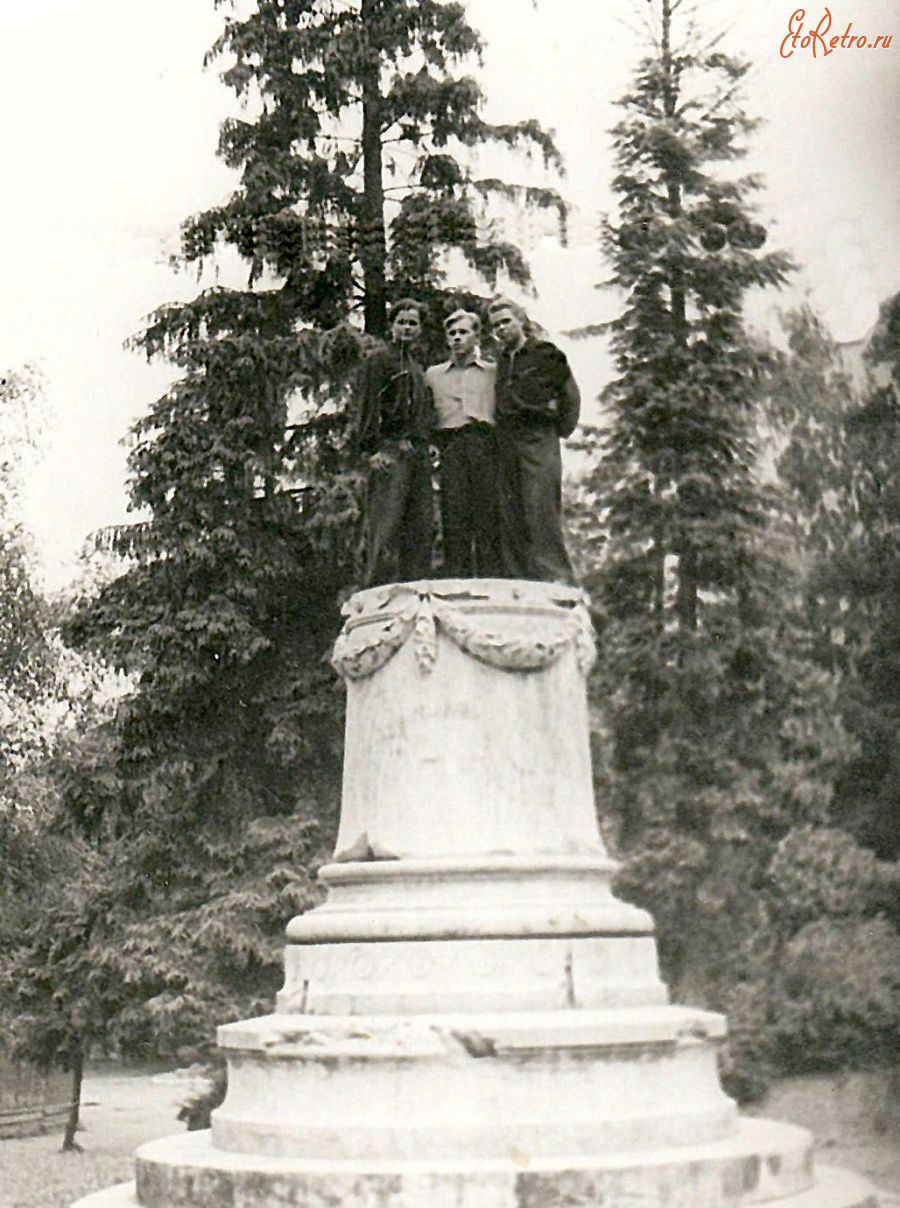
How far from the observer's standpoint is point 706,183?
472 inches

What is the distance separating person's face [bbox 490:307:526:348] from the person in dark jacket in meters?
0.35

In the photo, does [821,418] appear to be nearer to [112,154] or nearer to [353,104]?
[353,104]

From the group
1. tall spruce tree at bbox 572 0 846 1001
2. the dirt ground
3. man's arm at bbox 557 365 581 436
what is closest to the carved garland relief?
man's arm at bbox 557 365 581 436

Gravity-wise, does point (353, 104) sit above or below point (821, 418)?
above

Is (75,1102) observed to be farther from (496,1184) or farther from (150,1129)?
(496,1184)

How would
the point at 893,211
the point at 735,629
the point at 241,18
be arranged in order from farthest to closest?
the point at 735,629 < the point at 241,18 < the point at 893,211

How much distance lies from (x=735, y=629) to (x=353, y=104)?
4.55 metres

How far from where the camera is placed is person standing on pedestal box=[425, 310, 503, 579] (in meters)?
6.93

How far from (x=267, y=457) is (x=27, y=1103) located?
5.35m

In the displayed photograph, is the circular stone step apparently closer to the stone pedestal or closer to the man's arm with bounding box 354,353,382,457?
the stone pedestal

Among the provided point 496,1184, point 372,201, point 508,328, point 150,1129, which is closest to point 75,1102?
point 150,1129

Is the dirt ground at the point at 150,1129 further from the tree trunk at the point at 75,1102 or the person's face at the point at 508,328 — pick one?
the person's face at the point at 508,328

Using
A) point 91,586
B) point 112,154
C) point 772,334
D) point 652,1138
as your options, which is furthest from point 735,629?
point 652,1138

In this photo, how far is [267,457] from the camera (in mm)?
11602
